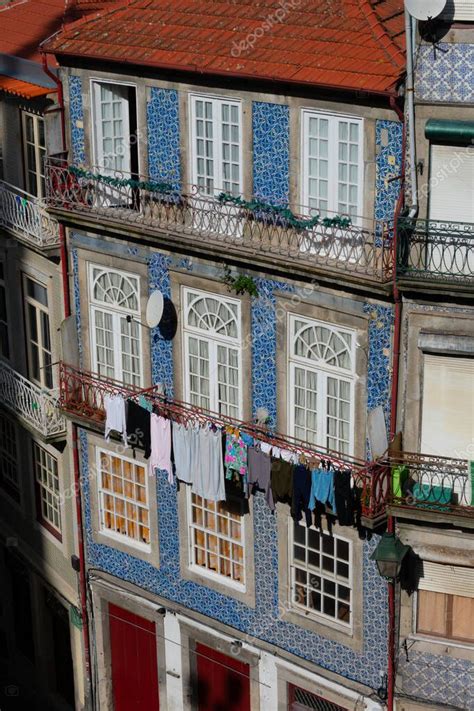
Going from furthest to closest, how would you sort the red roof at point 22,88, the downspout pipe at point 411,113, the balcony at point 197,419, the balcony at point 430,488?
the red roof at point 22,88, the balcony at point 197,419, the balcony at point 430,488, the downspout pipe at point 411,113

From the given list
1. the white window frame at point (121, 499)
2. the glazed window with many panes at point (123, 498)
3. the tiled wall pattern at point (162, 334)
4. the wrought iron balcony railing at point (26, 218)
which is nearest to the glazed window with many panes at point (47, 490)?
the white window frame at point (121, 499)

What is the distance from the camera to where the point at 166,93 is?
92.6ft

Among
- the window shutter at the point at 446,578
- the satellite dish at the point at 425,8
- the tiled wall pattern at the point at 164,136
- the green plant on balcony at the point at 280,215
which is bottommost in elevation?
the window shutter at the point at 446,578

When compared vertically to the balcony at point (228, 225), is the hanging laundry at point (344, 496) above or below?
below

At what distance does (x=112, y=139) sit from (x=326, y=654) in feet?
34.3

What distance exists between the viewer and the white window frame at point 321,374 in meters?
26.7

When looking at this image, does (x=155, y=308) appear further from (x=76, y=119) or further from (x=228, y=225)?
(x=76, y=119)

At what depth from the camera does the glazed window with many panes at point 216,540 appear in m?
30.0

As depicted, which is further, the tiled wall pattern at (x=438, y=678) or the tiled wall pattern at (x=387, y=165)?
the tiled wall pattern at (x=438, y=678)

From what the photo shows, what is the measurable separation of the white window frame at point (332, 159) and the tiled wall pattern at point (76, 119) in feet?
17.7

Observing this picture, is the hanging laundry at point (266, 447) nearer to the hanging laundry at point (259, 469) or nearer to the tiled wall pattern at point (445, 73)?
the hanging laundry at point (259, 469)

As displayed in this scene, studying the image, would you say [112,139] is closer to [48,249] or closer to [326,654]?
[48,249]

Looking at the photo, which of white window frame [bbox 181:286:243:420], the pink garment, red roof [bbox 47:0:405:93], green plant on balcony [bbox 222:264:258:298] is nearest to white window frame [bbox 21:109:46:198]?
red roof [bbox 47:0:405:93]

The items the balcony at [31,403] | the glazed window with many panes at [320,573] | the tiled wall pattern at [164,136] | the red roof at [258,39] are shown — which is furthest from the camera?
the balcony at [31,403]
